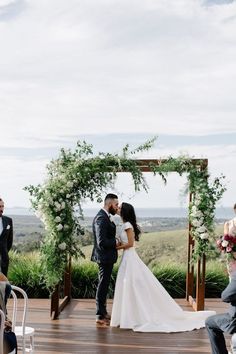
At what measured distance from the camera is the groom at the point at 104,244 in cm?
826

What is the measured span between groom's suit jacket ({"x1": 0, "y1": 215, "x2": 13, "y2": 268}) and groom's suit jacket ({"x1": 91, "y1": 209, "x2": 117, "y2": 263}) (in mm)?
1196

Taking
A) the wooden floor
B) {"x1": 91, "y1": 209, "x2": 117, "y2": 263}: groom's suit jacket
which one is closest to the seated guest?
the wooden floor

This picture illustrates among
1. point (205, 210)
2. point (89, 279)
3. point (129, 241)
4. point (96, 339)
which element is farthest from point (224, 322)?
point (89, 279)

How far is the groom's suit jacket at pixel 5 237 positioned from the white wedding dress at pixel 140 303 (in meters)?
1.47

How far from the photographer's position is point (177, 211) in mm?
9320

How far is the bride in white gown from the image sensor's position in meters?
8.22

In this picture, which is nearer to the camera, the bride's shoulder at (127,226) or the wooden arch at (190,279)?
the bride's shoulder at (127,226)

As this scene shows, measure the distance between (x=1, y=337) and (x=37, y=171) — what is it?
4.95 m

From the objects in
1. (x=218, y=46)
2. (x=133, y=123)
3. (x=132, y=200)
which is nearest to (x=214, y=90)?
(x=218, y=46)

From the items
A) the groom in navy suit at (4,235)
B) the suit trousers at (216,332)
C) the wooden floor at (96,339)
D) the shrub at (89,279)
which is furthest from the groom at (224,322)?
the shrub at (89,279)

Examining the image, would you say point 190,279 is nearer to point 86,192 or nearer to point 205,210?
point 205,210

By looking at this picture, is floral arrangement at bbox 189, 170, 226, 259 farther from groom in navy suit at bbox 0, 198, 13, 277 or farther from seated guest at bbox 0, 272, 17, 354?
seated guest at bbox 0, 272, 17, 354

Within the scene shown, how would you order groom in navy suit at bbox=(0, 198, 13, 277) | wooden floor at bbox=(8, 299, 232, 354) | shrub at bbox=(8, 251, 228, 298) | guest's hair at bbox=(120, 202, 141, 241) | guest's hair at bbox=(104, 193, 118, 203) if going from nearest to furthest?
wooden floor at bbox=(8, 299, 232, 354), guest's hair at bbox=(104, 193, 118, 203), guest's hair at bbox=(120, 202, 141, 241), groom in navy suit at bbox=(0, 198, 13, 277), shrub at bbox=(8, 251, 228, 298)

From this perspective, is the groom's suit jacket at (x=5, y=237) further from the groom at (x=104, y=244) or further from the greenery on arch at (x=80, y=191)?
the groom at (x=104, y=244)
